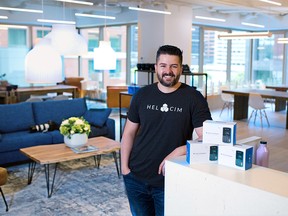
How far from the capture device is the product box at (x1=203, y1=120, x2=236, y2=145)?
2023 mm

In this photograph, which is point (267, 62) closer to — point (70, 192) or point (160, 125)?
point (70, 192)

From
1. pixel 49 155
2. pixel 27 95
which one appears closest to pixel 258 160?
pixel 49 155

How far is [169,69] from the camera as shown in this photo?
2234 mm

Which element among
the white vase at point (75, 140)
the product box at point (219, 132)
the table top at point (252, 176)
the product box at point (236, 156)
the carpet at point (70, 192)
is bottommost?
the carpet at point (70, 192)

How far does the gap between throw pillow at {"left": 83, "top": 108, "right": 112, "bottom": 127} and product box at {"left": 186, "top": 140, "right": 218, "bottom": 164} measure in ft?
14.9

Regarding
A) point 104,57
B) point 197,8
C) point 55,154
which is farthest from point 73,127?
point 197,8

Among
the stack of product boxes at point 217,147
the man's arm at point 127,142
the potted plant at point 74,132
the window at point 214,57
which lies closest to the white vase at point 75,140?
the potted plant at point 74,132

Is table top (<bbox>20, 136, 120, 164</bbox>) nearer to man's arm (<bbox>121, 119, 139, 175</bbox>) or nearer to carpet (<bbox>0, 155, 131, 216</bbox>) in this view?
carpet (<bbox>0, 155, 131, 216</bbox>)

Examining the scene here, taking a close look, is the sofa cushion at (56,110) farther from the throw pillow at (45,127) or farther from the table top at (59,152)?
the table top at (59,152)

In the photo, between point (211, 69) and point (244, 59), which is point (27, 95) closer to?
point (211, 69)

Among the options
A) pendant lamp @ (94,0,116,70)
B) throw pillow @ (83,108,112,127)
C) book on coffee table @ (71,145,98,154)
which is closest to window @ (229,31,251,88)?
throw pillow @ (83,108,112,127)

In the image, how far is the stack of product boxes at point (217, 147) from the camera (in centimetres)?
201

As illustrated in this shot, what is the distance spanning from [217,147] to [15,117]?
15.4 ft

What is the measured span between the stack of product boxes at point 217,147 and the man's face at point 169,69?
1.17 ft
